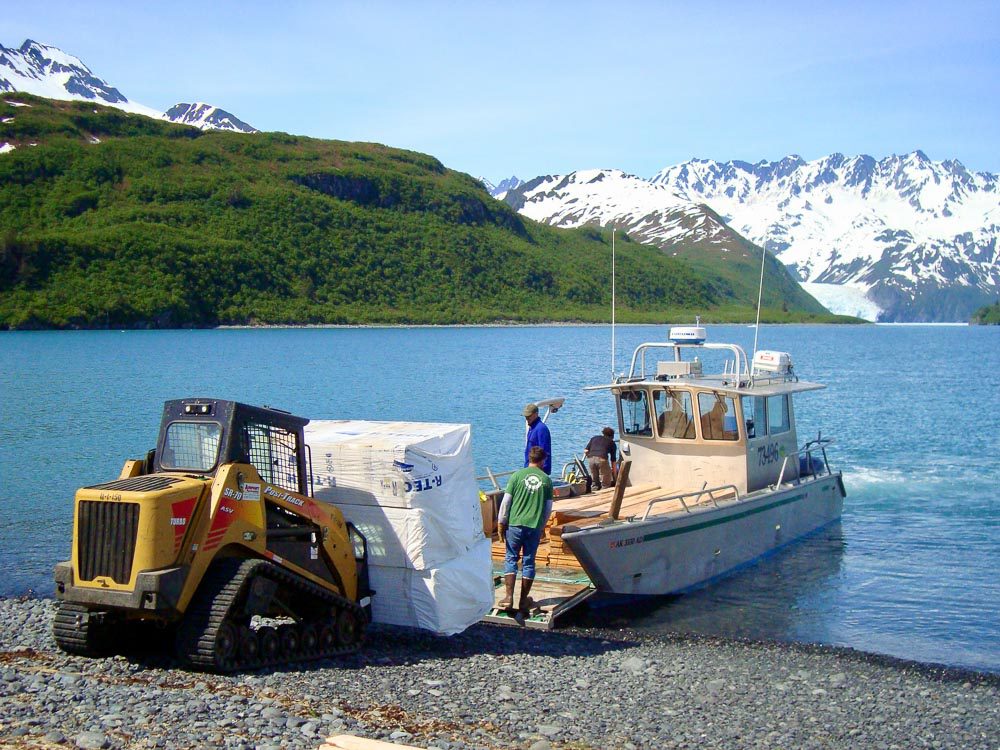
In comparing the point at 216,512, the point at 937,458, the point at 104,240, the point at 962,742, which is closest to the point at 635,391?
the point at 962,742

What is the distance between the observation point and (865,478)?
28094 millimetres

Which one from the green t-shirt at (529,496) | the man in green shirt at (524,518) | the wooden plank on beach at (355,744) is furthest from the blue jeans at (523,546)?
the wooden plank on beach at (355,744)

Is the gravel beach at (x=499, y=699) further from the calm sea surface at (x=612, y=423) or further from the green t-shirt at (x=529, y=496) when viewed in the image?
the calm sea surface at (x=612, y=423)

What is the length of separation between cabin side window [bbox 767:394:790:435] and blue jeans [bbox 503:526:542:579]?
295 inches

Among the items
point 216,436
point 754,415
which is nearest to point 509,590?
point 216,436

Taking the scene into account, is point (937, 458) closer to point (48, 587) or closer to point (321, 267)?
point (48, 587)

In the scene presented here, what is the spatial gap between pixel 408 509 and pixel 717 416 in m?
8.13

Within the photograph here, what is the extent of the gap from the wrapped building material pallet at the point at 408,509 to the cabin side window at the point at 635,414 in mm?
6954

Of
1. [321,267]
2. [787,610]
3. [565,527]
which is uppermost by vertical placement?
[321,267]

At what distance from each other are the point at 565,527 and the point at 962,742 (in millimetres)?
5600

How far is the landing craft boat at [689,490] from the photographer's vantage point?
13.4 metres

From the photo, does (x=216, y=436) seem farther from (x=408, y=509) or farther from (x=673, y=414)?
(x=673, y=414)

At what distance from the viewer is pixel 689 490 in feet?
53.8

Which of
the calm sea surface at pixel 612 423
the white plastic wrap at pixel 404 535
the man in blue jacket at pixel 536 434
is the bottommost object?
the calm sea surface at pixel 612 423
